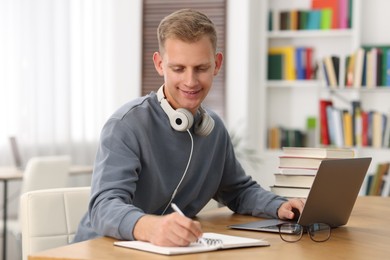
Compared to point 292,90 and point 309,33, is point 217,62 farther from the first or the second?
point 292,90

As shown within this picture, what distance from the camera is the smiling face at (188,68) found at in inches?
80.4

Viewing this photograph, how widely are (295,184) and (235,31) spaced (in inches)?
146

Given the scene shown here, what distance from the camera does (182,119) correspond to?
83.7 inches

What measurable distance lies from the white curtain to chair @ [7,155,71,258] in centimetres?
77

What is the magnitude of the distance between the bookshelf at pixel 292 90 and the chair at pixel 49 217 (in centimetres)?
376

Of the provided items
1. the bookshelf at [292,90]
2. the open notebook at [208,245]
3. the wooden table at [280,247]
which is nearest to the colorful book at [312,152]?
the wooden table at [280,247]

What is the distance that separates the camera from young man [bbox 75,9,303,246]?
1.95 m

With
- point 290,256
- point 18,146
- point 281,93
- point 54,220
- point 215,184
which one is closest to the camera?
point 290,256

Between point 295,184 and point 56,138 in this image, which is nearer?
point 295,184

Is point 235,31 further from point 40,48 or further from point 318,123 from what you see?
point 40,48

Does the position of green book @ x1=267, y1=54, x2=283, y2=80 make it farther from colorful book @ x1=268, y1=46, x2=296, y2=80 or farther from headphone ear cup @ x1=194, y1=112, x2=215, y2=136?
headphone ear cup @ x1=194, y1=112, x2=215, y2=136

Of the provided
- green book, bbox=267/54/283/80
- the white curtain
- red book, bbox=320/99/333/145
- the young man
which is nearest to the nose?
the young man

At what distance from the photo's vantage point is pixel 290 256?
168cm

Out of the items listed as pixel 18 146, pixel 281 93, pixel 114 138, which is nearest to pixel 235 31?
pixel 281 93
